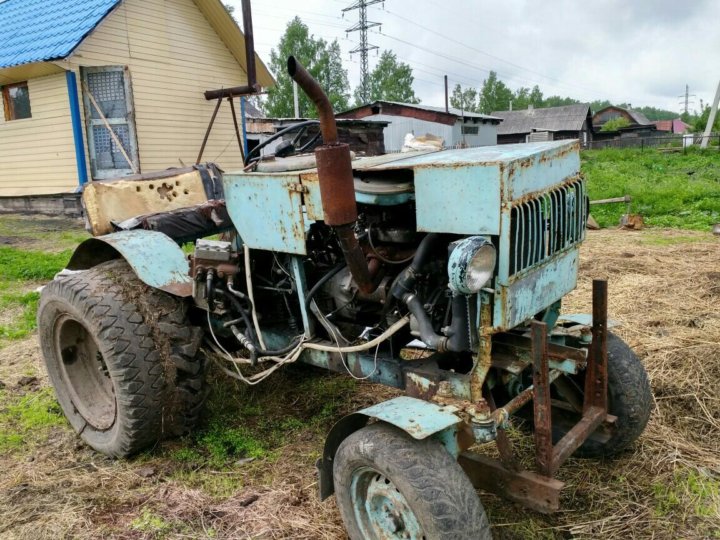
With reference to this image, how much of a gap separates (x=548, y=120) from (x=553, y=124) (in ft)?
3.32

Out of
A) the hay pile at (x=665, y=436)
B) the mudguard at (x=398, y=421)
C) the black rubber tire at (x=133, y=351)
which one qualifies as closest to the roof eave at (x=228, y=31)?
the hay pile at (x=665, y=436)

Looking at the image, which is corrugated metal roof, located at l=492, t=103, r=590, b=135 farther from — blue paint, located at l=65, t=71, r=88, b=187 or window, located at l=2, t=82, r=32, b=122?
blue paint, located at l=65, t=71, r=88, b=187

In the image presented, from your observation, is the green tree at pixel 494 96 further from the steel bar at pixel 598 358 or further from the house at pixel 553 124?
the steel bar at pixel 598 358

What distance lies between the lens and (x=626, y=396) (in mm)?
2900

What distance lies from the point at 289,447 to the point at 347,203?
166cm

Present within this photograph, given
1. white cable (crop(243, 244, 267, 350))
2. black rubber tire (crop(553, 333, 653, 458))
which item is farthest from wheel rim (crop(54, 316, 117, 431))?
black rubber tire (crop(553, 333, 653, 458))

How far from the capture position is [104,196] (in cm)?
373

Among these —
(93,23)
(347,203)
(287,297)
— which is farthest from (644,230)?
(93,23)

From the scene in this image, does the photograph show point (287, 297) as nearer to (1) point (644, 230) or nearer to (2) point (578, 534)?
(2) point (578, 534)

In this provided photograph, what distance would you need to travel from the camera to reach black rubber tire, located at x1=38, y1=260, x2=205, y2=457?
9.98ft

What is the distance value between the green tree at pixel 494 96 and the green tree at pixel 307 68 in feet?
88.2

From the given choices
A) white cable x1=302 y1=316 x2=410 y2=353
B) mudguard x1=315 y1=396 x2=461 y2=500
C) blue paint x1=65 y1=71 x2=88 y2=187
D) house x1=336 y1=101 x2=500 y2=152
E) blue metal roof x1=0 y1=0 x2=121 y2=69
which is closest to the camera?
mudguard x1=315 y1=396 x2=461 y2=500

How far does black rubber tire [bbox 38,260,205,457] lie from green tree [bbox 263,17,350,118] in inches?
1390

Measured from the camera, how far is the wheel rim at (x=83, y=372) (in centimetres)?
346
